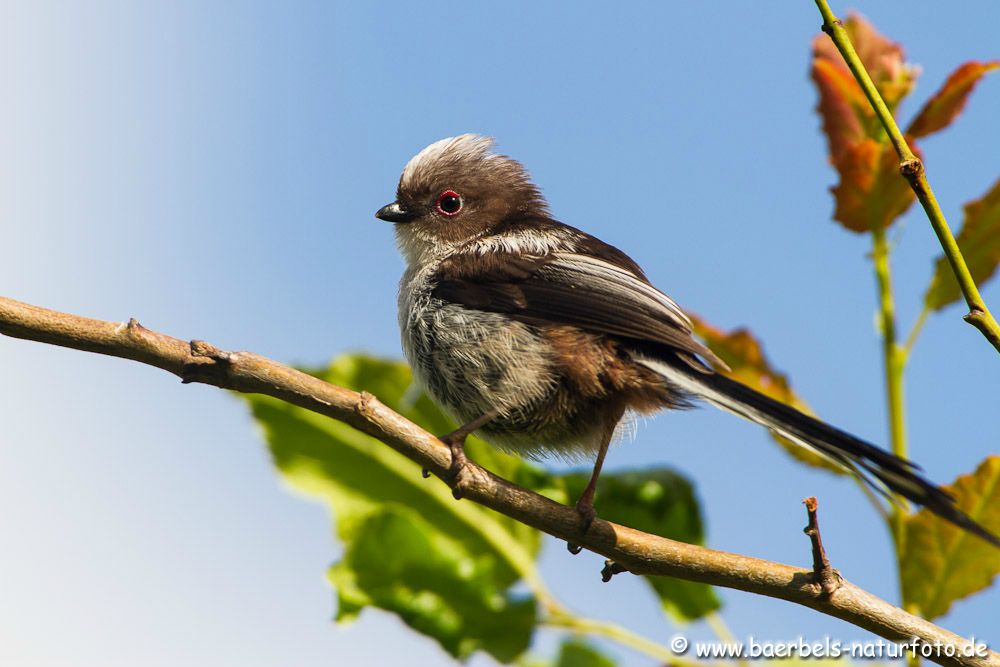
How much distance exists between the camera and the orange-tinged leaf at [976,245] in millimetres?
3492

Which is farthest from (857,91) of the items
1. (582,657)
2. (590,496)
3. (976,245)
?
(582,657)

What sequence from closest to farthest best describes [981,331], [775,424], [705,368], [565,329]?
[981,331], [775,424], [705,368], [565,329]

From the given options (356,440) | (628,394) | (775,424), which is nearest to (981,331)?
(775,424)

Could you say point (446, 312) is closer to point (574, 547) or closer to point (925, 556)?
point (574, 547)

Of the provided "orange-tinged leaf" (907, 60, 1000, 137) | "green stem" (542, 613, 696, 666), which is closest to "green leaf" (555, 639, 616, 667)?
"green stem" (542, 613, 696, 666)

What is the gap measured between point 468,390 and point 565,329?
0.41 m

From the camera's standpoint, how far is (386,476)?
398 centimetres

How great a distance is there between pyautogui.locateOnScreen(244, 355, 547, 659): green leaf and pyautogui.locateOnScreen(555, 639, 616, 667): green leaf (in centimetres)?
31

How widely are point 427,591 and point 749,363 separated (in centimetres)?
135

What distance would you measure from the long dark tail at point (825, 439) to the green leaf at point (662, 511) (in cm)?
46

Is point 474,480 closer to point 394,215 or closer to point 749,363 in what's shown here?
point 749,363

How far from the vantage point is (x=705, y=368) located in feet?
11.5

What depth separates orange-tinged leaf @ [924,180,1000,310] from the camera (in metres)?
3.49

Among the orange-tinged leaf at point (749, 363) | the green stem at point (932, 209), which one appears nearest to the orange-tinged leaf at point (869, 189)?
the orange-tinged leaf at point (749, 363)
